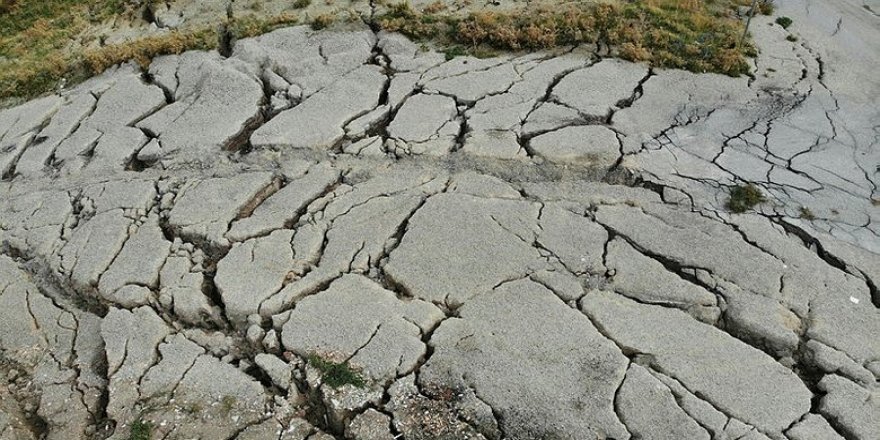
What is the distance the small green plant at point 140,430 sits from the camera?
519cm

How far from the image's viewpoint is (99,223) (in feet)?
23.8

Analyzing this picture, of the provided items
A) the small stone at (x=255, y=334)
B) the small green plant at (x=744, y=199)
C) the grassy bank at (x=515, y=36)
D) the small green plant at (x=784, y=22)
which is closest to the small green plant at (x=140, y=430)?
the small stone at (x=255, y=334)

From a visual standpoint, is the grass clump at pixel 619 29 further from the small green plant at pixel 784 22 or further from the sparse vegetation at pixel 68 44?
the sparse vegetation at pixel 68 44

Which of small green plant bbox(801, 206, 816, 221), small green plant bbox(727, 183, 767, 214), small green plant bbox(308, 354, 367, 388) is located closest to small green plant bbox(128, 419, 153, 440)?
small green plant bbox(308, 354, 367, 388)

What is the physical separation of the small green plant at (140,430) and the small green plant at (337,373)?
136 centimetres

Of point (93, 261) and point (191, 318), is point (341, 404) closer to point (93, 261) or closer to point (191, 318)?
point (191, 318)

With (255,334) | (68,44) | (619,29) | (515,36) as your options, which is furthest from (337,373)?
(68,44)

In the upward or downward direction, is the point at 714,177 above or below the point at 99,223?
above

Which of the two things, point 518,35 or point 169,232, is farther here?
point 518,35

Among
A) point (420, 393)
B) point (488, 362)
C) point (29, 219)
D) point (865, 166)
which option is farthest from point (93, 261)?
point (865, 166)

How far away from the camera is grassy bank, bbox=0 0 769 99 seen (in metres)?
9.27

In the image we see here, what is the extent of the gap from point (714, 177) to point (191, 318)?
5620 mm

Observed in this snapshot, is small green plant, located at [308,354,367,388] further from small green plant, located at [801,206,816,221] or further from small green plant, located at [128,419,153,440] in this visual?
small green plant, located at [801,206,816,221]

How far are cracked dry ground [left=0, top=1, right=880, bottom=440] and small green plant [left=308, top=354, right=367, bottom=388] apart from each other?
0.05m
